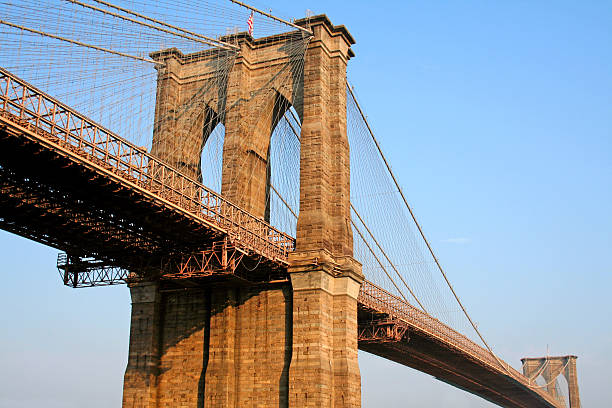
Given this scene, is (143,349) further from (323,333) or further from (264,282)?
(323,333)

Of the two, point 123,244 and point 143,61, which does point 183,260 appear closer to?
point 123,244

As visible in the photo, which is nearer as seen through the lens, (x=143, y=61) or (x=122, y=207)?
(x=122, y=207)

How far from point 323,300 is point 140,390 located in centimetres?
1178

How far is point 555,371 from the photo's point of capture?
467ft

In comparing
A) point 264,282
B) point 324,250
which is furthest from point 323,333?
point 264,282

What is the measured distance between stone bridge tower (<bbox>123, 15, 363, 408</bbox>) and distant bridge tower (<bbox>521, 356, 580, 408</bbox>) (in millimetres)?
107159

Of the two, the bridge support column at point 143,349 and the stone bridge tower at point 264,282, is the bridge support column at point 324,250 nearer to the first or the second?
the stone bridge tower at point 264,282

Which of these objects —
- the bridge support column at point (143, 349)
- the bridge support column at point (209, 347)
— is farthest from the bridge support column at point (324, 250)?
the bridge support column at point (143, 349)

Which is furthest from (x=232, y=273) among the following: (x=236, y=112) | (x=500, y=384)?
(x=500, y=384)

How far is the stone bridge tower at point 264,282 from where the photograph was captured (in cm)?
3962

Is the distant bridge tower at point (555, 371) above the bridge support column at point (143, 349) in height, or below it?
above

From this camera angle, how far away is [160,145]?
47.5m

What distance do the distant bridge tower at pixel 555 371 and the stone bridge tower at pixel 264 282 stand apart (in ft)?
352

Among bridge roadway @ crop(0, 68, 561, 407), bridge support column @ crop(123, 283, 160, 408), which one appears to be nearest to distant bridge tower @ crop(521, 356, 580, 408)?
bridge roadway @ crop(0, 68, 561, 407)
